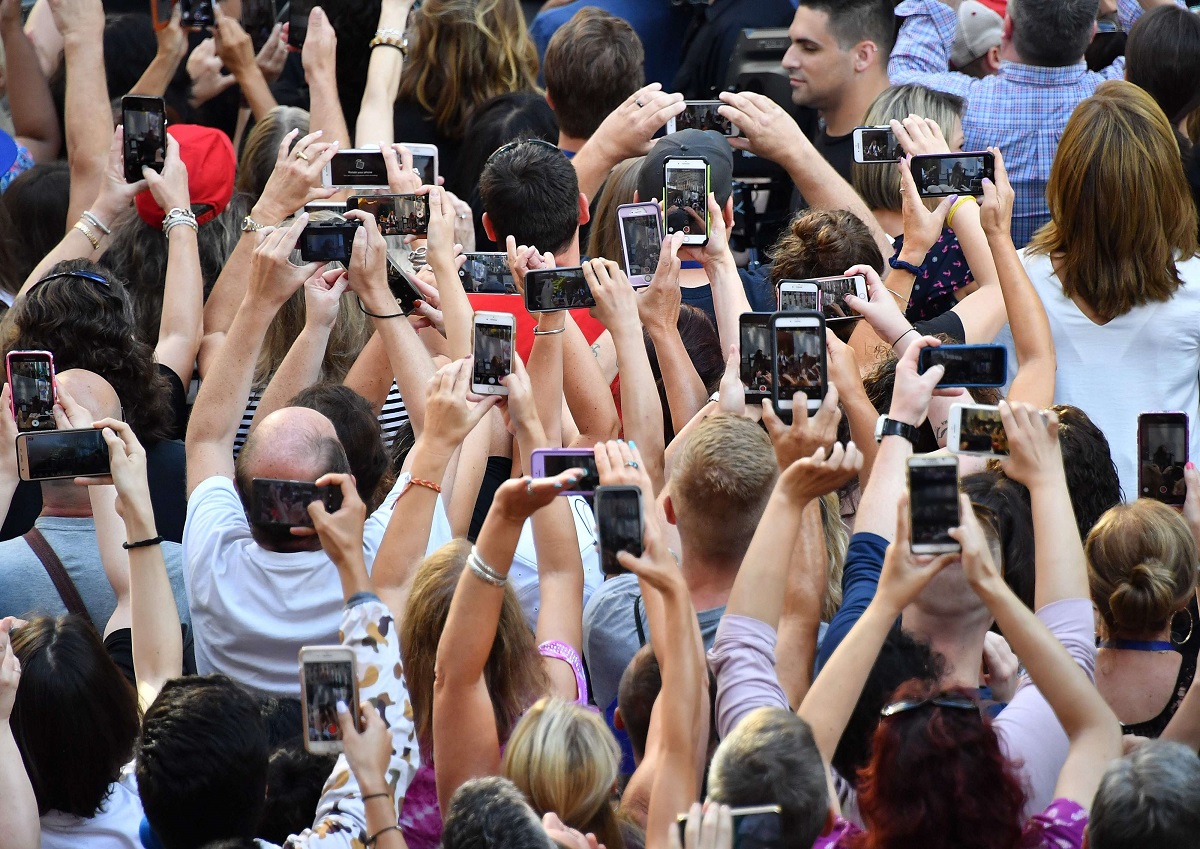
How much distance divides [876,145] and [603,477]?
2.38 meters

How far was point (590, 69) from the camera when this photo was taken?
5.80m

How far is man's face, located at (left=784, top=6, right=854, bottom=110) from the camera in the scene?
645cm

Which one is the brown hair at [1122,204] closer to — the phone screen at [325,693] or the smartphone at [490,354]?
the smartphone at [490,354]

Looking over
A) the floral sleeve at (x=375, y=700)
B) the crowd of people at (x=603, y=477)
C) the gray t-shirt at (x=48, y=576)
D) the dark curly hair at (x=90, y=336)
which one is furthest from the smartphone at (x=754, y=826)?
the dark curly hair at (x=90, y=336)

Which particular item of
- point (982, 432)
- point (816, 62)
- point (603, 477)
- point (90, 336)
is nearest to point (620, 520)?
point (603, 477)

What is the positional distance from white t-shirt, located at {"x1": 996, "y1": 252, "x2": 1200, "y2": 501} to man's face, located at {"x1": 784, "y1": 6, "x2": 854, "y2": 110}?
2.26 m

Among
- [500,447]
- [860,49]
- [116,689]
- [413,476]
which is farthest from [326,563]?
[860,49]

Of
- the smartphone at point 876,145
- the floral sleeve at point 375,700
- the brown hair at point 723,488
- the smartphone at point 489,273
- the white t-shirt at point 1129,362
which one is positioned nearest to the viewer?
the floral sleeve at point 375,700

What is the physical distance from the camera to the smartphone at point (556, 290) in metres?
4.13

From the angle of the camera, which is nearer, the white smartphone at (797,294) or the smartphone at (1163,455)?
the smartphone at (1163,455)

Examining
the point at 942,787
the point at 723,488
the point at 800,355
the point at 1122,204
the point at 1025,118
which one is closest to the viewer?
the point at 942,787

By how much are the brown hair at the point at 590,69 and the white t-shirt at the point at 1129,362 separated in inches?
81.7

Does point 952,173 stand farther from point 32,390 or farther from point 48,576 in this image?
point 48,576

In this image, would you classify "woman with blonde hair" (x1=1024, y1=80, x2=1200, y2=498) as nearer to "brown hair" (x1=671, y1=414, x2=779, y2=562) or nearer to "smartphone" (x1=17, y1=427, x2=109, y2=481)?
"brown hair" (x1=671, y1=414, x2=779, y2=562)
